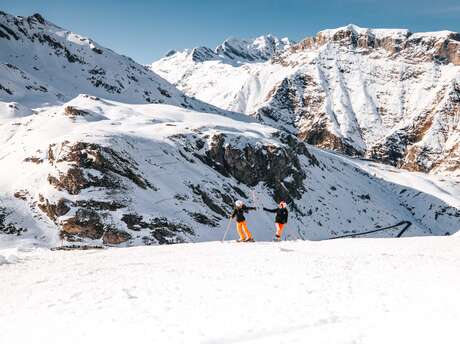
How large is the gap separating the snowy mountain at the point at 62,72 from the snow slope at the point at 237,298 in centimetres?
8130

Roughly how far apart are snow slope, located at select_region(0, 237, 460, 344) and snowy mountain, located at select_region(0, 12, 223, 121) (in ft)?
267

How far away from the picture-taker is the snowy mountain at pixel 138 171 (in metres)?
47.6

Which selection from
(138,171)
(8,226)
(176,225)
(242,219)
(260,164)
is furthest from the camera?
(260,164)

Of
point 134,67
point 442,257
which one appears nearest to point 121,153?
point 442,257

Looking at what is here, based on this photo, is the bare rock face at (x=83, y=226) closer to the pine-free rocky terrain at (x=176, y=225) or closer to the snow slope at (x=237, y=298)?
the pine-free rocky terrain at (x=176, y=225)

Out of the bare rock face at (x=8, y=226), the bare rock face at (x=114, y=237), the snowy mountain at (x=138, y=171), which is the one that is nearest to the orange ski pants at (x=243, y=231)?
the snowy mountain at (x=138, y=171)

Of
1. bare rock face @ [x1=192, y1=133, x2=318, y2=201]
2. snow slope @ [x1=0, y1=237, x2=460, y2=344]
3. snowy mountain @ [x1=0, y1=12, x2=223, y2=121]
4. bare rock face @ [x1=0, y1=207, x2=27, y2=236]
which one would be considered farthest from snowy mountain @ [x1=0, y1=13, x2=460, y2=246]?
snow slope @ [x1=0, y1=237, x2=460, y2=344]

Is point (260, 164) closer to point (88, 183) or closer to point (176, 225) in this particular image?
point (176, 225)

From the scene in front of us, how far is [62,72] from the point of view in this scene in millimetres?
117688

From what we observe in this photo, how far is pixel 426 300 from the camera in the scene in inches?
416

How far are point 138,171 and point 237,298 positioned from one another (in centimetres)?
4764

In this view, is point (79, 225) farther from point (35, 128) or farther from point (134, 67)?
point (134, 67)

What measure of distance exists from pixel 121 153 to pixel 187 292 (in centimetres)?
4811

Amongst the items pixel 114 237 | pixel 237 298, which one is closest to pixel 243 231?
pixel 237 298
